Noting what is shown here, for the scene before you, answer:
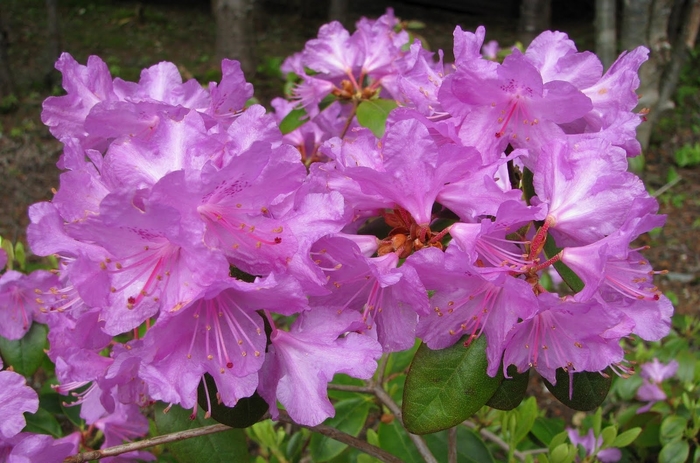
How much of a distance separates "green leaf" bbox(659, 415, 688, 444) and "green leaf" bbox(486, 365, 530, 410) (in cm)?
113

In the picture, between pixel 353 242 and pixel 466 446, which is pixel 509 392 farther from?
pixel 466 446

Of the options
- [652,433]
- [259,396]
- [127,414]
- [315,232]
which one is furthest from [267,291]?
[652,433]

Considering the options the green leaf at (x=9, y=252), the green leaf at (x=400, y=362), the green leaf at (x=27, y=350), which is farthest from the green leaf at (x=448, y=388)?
the green leaf at (x=9, y=252)

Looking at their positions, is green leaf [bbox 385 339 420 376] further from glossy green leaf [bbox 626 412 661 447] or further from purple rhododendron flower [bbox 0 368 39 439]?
purple rhododendron flower [bbox 0 368 39 439]

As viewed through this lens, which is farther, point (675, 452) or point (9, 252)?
point (675, 452)

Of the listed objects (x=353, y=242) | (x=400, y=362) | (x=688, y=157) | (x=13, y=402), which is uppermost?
(x=353, y=242)

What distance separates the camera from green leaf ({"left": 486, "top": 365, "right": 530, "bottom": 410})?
0.97m

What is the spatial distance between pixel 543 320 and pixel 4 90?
6.06 metres

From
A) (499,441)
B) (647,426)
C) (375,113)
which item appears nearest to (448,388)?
(375,113)

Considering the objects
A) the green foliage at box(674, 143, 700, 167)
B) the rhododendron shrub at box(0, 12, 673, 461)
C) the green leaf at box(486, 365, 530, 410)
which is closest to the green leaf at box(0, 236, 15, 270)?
the rhododendron shrub at box(0, 12, 673, 461)

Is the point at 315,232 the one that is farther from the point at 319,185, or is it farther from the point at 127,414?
the point at 127,414

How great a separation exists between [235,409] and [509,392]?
402 mm

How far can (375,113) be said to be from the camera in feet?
5.04

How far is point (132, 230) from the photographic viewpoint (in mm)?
773
